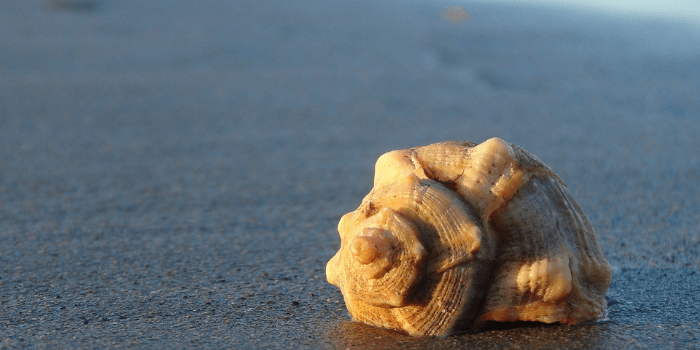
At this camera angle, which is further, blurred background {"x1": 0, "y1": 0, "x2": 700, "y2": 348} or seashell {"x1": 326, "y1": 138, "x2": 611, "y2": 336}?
blurred background {"x1": 0, "y1": 0, "x2": 700, "y2": 348}

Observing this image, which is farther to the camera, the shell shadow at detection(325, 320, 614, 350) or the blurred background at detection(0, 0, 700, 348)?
the blurred background at detection(0, 0, 700, 348)

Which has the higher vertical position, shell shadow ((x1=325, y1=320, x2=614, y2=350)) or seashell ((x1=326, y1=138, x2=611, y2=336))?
seashell ((x1=326, y1=138, x2=611, y2=336))

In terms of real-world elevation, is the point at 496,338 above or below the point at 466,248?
below

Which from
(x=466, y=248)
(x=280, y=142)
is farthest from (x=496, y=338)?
(x=280, y=142)

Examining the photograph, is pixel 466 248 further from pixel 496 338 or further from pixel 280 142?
pixel 280 142
